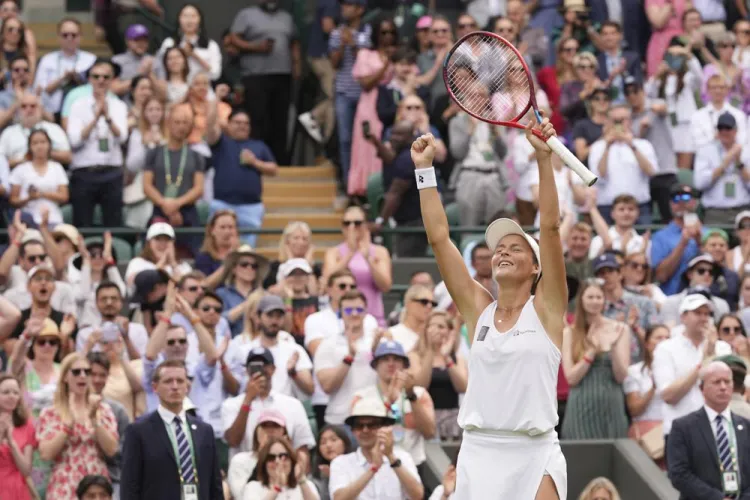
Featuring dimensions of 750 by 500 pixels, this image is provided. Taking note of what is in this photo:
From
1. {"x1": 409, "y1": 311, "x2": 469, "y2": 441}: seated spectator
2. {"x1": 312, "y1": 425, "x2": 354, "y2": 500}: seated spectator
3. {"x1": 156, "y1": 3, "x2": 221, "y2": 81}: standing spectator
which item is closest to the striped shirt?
{"x1": 156, "y1": 3, "x2": 221, "y2": 81}: standing spectator

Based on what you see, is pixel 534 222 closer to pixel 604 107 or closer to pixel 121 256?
pixel 604 107

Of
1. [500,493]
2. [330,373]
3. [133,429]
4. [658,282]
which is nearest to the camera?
[500,493]

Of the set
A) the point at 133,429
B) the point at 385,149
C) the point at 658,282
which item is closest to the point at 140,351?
the point at 133,429

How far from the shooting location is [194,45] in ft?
58.5

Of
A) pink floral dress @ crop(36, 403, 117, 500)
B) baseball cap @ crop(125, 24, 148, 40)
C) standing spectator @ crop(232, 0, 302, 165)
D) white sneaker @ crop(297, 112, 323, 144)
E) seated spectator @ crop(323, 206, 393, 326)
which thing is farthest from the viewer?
white sneaker @ crop(297, 112, 323, 144)

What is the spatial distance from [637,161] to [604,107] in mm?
754

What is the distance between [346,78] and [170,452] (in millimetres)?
7543

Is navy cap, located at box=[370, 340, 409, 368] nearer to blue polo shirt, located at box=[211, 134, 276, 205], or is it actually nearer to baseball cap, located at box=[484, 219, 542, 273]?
blue polo shirt, located at box=[211, 134, 276, 205]

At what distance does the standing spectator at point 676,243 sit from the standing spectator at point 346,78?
348cm

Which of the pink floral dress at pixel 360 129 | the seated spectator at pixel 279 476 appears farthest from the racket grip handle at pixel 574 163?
the pink floral dress at pixel 360 129

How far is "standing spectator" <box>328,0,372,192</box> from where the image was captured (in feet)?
57.5

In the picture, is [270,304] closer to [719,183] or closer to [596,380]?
[596,380]

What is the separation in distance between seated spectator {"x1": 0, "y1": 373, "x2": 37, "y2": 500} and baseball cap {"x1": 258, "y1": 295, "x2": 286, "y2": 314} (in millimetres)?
2042

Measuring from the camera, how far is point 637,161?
16.2 m
